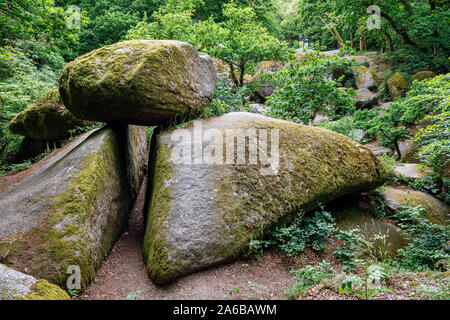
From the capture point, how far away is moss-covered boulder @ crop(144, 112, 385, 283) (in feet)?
11.9

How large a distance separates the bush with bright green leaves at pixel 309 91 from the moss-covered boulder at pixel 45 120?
24.4 ft

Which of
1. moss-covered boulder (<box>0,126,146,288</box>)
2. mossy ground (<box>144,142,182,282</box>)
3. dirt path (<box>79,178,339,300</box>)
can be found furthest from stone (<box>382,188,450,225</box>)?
moss-covered boulder (<box>0,126,146,288</box>)

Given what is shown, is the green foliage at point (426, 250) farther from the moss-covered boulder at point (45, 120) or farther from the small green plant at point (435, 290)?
the moss-covered boulder at point (45, 120)

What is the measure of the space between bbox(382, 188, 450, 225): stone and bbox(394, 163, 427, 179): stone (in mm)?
800

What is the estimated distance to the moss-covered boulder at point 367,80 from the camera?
16913mm

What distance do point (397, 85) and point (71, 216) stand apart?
712 inches

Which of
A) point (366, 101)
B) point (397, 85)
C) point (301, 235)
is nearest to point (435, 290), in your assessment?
point (301, 235)

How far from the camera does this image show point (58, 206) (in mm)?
3732

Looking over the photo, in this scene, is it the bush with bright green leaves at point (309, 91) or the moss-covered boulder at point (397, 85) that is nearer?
the bush with bright green leaves at point (309, 91)

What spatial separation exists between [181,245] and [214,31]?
10.3 meters

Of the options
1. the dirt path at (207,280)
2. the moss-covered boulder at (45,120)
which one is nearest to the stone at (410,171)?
the dirt path at (207,280)

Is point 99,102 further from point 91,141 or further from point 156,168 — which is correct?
point 156,168

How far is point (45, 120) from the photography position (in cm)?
848

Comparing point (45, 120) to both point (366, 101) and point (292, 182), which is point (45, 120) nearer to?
point (292, 182)
